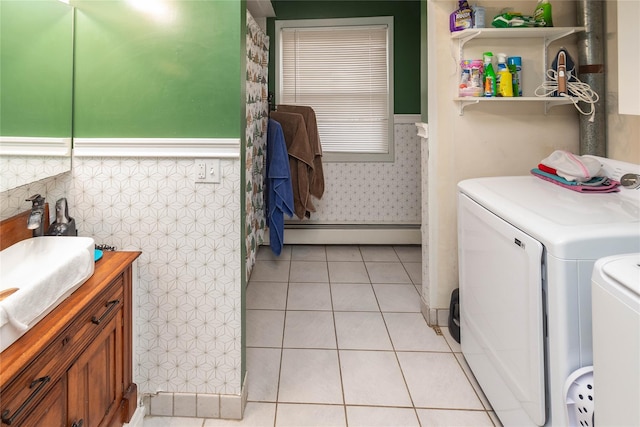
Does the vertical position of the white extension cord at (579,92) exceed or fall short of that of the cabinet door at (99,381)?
it exceeds it

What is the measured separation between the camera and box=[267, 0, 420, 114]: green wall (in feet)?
13.8

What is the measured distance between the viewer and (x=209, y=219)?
187 cm

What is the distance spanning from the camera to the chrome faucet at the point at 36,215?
1.49 m

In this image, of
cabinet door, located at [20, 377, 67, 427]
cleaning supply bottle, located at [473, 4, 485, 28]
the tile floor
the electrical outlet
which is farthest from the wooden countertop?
cleaning supply bottle, located at [473, 4, 485, 28]

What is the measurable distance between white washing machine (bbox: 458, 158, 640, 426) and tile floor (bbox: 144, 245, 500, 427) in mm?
255

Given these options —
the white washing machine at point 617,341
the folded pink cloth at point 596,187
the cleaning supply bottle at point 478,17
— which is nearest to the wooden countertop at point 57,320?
the white washing machine at point 617,341

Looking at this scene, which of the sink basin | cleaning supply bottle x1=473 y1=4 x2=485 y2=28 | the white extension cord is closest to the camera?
the sink basin

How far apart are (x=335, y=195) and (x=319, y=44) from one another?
57.7 inches

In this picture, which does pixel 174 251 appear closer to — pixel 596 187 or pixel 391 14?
pixel 596 187

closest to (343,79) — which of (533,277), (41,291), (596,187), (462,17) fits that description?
(462,17)

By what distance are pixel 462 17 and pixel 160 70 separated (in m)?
1.63

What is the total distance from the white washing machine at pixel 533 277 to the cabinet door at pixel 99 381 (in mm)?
1471

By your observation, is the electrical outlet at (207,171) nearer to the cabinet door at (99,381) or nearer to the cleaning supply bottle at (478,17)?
the cabinet door at (99,381)

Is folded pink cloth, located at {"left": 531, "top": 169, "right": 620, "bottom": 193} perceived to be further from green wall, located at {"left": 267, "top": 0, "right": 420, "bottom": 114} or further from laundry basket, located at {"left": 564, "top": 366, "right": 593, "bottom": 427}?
green wall, located at {"left": 267, "top": 0, "right": 420, "bottom": 114}
